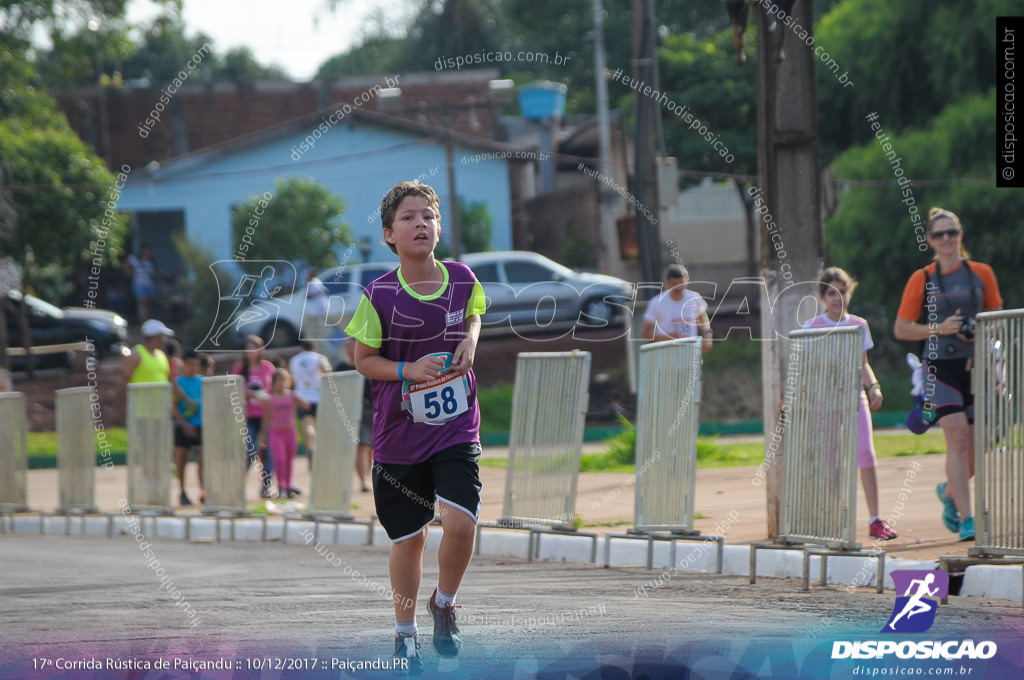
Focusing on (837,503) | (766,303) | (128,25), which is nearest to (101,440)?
(128,25)

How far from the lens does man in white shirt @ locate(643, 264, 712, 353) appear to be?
1219 cm

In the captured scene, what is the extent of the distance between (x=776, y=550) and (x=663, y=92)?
26.2 metres

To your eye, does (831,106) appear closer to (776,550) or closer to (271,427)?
(271,427)

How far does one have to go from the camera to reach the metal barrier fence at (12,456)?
13.8 meters

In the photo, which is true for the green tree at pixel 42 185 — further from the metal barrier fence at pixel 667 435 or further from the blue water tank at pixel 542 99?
the metal barrier fence at pixel 667 435

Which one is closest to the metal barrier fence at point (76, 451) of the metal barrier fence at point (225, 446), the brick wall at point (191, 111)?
the metal barrier fence at point (225, 446)

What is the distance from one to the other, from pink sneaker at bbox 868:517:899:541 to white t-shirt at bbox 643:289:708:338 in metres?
3.74

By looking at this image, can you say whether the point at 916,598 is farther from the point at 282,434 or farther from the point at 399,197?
the point at 282,434

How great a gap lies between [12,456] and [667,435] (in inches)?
315

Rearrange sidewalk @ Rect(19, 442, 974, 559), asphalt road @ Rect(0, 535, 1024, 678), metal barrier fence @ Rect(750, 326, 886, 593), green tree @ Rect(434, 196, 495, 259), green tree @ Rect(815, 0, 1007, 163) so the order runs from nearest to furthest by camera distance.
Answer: asphalt road @ Rect(0, 535, 1024, 678)
metal barrier fence @ Rect(750, 326, 886, 593)
sidewalk @ Rect(19, 442, 974, 559)
green tree @ Rect(815, 0, 1007, 163)
green tree @ Rect(434, 196, 495, 259)

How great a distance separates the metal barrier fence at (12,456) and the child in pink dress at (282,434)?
2.41 metres

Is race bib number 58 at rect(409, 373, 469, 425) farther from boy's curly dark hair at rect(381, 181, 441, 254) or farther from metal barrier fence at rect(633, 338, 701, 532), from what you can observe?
metal barrier fence at rect(633, 338, 701, 532)

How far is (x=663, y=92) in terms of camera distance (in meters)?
32.9

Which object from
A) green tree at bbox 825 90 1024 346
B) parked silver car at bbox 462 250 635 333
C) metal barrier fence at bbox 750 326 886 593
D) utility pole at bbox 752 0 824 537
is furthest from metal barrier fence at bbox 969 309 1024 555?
green tree at bbox 825 90 1024 346
